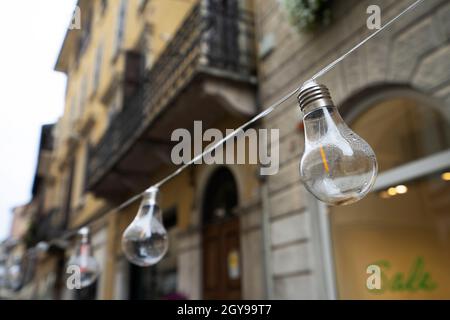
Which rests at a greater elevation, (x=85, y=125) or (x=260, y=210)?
(x=85, y=125)

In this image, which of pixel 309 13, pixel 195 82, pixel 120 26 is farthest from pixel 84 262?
pixel 120 26

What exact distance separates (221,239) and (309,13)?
3.52 meters

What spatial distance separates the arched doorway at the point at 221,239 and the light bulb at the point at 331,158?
4.85 meters

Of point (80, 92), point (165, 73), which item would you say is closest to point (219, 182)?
point (165, 73)

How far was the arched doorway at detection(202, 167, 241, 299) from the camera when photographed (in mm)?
6254

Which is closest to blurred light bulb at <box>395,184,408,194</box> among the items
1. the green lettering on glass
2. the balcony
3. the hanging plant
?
the green lettering on glass

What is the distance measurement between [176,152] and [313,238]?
345cm

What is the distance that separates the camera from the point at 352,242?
464 centimetres

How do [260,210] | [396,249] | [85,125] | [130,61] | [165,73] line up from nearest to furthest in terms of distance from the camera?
[396,249]
[260,210]
[165,73]
[130,61]
[85,125]

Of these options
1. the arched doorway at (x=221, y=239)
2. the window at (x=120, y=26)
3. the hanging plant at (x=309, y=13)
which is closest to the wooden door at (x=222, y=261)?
the arched doorway at (x=221, y=239)

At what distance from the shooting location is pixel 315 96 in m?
1.51

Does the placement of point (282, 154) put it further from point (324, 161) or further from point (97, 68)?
point (97, 68)

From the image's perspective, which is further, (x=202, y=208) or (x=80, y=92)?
(x=80, y=92)
